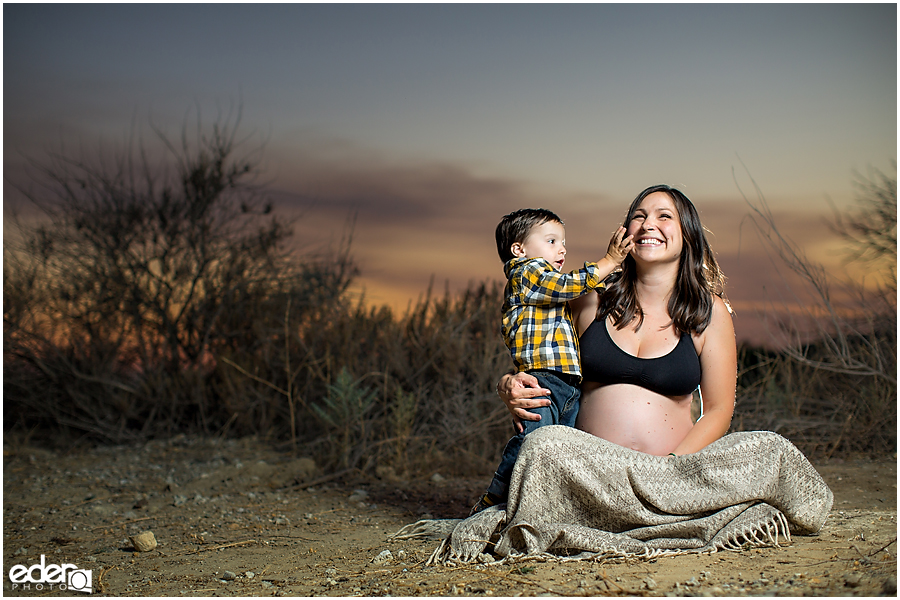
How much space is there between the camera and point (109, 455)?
8695mm

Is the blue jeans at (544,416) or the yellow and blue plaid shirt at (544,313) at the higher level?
the yellow and blue plaid shirt at (544,313)

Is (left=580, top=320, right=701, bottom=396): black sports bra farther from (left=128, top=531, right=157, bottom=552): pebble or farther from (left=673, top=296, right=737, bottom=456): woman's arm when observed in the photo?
(left=128, top=531, right=157, bottom=552): pebble

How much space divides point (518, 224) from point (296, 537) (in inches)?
102

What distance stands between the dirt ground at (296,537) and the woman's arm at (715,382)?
575 millimetres

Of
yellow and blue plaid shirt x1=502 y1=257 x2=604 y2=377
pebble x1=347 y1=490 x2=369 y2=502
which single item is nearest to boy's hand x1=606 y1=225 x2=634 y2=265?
yellow and blue plaid shirt x1=502 y1=257 x2=604 y2=377

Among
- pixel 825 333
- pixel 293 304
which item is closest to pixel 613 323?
pixel 825 333

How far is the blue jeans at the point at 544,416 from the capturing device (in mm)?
3756

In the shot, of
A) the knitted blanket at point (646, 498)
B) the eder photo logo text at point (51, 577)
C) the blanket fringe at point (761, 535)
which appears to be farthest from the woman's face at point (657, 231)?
the eder photo logo text at point (51, 577)

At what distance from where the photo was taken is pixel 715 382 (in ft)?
12.0

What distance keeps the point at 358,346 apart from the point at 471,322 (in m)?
1.38

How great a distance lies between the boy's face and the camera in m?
4.00

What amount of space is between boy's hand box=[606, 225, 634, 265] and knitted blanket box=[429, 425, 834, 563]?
884mm

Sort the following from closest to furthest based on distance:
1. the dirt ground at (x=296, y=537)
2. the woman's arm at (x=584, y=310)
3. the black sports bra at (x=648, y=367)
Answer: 1. the dirt ground at (x=296, y=537)
2. the black sports bra at (x=648, y=367)
3. the woman's arm at (x=584, y=310)

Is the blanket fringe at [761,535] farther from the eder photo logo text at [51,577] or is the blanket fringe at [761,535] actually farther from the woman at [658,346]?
the eder photo logo text at [51,577]
